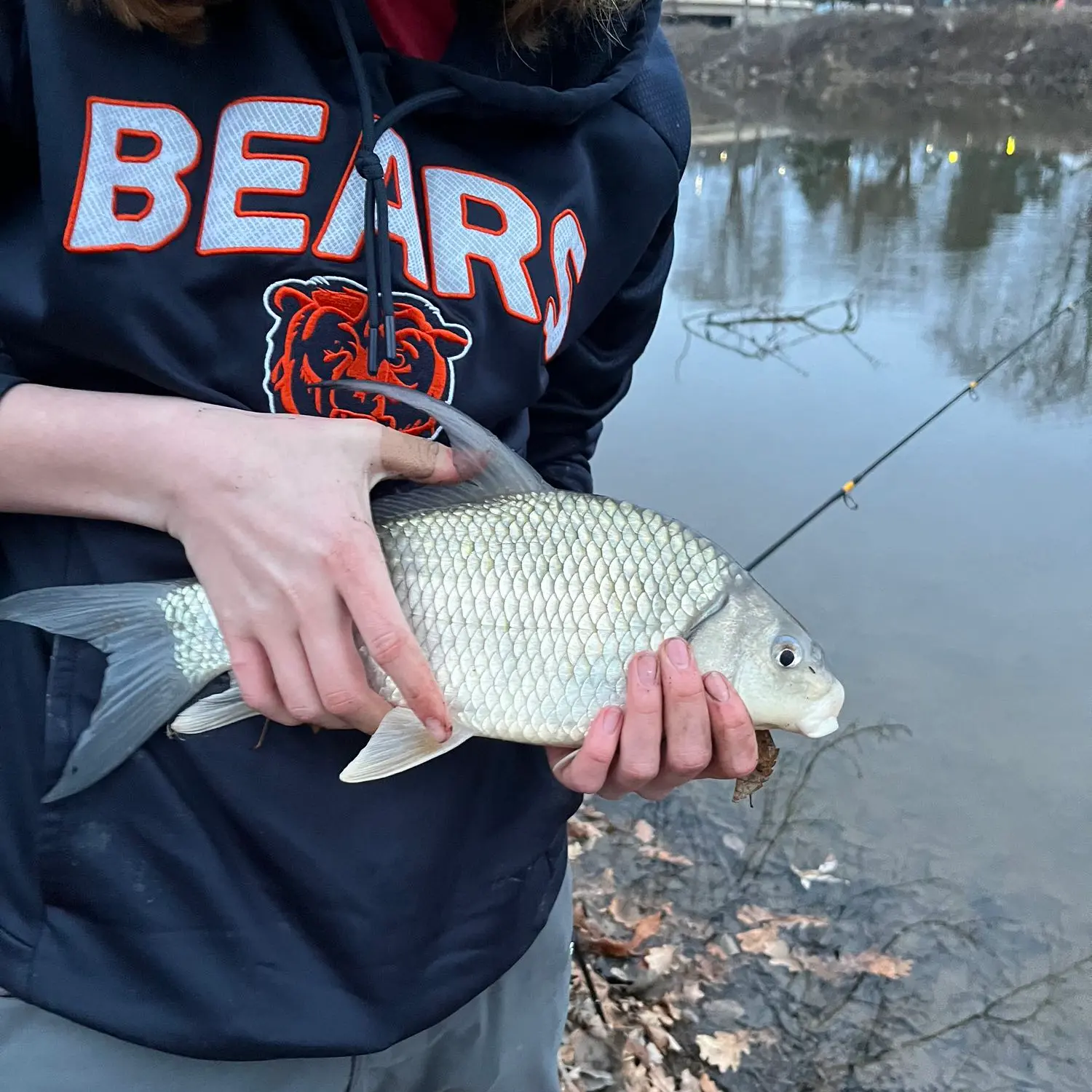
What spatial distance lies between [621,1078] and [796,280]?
671cm

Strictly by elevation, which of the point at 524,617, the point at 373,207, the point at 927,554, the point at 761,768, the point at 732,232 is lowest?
the point at 732,232

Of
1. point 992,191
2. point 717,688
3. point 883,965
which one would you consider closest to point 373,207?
point 717,688

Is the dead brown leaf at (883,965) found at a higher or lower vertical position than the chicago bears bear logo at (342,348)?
lower

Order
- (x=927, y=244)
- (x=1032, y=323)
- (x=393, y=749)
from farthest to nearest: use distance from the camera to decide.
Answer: (x=927, y=244), (x=1032, y=323), (x=393, y=749)

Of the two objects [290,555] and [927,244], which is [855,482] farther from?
[927,244]

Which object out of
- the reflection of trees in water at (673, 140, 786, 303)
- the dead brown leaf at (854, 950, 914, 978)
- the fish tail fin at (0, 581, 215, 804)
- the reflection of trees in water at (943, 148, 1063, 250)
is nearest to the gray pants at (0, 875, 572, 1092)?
the fish tail fin at (0, 581, 215, 804)

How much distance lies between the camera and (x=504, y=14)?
113 cm

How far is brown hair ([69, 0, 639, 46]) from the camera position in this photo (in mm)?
904

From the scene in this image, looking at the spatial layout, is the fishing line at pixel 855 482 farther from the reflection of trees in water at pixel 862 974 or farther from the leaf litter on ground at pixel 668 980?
the leaf litter on ground at pixel 668 980

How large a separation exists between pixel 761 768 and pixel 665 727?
0.22 metres

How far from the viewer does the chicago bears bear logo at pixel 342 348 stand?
3.40 ft

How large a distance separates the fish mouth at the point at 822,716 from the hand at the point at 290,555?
516mm

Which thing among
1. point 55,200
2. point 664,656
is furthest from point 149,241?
point 664,656

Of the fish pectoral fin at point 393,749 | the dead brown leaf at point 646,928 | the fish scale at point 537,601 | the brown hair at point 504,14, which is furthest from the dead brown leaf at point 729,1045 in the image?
the brown hair at point 504,14
